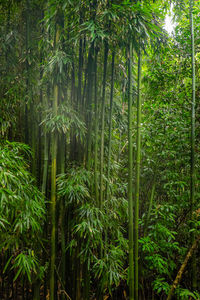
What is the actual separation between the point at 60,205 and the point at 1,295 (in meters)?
1.56

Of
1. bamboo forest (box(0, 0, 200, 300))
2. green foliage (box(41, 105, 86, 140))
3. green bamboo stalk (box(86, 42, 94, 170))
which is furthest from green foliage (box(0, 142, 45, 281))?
green bamboo stalk (box(86, 42, 94, 170))

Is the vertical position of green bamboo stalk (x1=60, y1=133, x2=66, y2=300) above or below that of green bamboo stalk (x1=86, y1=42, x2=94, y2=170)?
below

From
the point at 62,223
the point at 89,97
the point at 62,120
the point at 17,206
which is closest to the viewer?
the point at 17,206

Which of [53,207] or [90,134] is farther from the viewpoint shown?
[90,134]

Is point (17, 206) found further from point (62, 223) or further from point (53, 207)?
point (62, 223)

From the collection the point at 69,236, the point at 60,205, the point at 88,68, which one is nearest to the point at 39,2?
the point at 88,68

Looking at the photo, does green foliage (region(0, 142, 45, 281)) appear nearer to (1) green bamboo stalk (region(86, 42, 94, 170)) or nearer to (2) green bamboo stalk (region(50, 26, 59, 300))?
(2) green bamboo stalk (region(50, 26, 59, 300))

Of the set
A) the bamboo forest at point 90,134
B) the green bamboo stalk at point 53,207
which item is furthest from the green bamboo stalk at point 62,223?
the green bamboo stalk at point 53,207

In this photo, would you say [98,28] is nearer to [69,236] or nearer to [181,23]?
[181,23]

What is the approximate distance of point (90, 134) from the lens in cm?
229

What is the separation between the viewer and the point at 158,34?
80.4 inches

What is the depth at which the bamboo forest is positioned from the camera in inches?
78.2

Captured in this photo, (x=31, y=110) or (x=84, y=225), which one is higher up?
(x=31, y=110)

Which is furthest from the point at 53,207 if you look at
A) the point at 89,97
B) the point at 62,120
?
the point at 89,97
